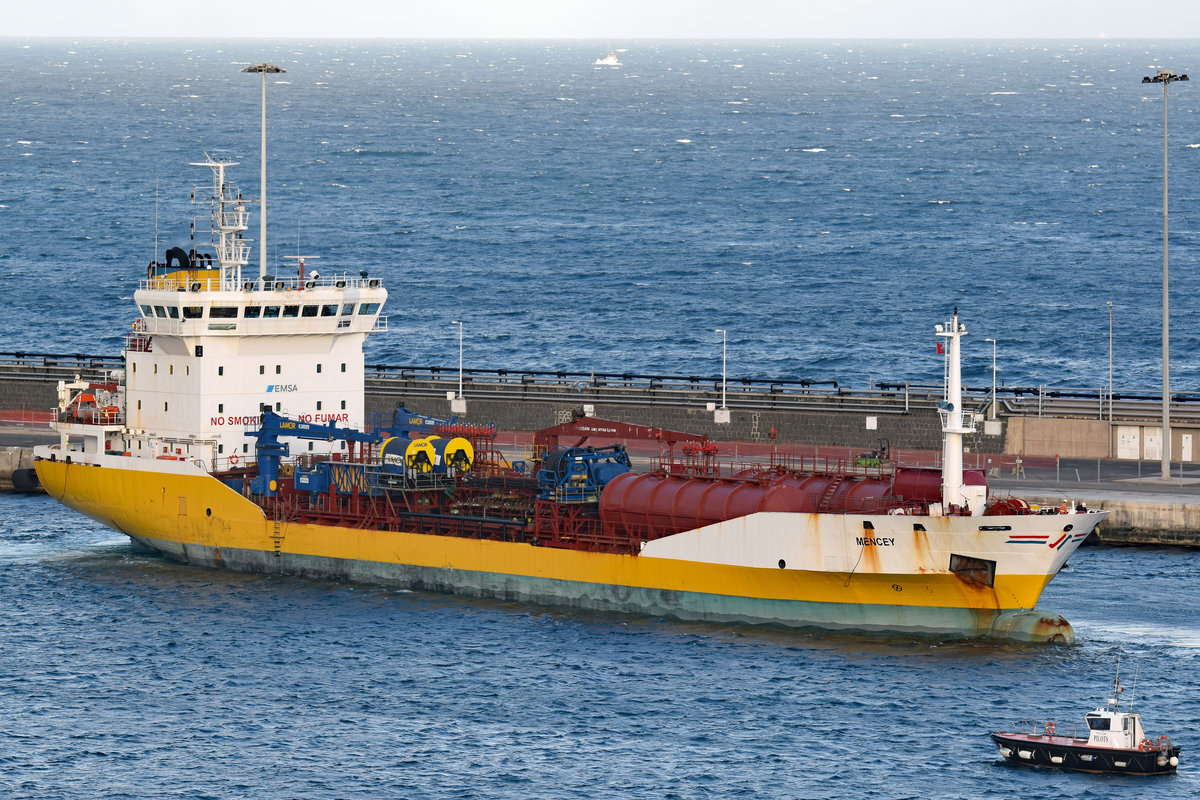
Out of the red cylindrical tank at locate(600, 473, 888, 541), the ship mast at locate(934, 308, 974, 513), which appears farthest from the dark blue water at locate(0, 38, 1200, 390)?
the ship mast at locate(934, 308, 974, 513)

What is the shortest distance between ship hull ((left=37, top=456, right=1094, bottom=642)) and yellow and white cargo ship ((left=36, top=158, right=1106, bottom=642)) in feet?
0.20

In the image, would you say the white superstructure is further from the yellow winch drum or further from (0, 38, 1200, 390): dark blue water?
(0, 38, 1200, 390): dark blue water

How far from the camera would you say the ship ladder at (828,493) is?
49125 mm

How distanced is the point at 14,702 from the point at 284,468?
53.5 ft

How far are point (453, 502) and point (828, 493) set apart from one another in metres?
12.6

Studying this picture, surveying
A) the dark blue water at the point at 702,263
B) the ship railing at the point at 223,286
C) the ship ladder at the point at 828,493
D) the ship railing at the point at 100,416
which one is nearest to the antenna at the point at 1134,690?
the ship ladder at the point at 828,493

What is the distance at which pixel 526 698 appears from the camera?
1726 inches

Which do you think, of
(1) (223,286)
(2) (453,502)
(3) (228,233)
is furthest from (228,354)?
(2) (453,502)

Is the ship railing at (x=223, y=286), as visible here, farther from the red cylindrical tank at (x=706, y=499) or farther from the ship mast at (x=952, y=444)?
the ship mast at (x=952, y=444)

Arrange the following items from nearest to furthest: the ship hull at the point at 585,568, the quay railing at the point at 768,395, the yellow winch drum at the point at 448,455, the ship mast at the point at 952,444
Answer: the ship mast at the point at 952,444 → the ship hull at the point at 585,568 → the yellow winch drum at the point at 448,455 → the quay railing at the point at 768,395

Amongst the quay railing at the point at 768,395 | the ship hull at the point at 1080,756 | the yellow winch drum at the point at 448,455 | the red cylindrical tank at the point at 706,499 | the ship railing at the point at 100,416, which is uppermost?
the quay railing at the point at 768,395

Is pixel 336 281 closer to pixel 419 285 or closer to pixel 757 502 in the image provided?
pixel 757 502

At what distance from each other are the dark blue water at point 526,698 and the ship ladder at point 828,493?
11.2 ft

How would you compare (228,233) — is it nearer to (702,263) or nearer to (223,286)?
(223,286)
